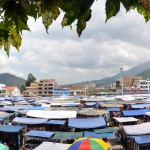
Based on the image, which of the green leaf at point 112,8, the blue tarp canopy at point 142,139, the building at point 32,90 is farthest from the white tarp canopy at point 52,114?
the building at point 32,90

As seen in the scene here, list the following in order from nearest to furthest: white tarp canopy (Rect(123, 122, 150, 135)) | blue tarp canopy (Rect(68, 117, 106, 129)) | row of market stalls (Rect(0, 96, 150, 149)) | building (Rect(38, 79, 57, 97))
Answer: white tarp canopy (Rect(123, 122, 150, 135)), row of market stalls (Rect(0, 96, 150, 149)), blue tarp canopy (Rect(68, 117, 106, 129)), building (Rect(38, 79, 57, 97))

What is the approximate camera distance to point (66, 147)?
8.42 m

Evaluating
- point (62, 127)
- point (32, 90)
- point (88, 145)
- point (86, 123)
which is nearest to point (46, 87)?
point (32, 90)

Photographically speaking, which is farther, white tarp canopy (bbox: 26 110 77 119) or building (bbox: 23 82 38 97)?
building (bbox: 23 82 38 97)

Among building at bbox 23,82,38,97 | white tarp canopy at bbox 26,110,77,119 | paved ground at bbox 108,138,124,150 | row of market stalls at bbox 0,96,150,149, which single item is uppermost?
building at bbox 23,82,38,97

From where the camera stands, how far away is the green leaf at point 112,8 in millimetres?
771

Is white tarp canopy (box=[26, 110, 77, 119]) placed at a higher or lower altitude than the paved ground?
higher

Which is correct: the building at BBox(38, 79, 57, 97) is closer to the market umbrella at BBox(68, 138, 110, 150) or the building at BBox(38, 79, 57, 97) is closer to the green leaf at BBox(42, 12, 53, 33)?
the market umbrella at BBox(68, 138, 110, 150)

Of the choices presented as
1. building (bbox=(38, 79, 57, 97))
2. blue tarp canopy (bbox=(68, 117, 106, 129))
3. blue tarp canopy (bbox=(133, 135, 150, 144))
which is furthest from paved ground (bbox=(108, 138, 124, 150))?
building (bbox=(38, 79, 57, 97))

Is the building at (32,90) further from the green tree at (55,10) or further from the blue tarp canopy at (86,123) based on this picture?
the green tree at (55,10)

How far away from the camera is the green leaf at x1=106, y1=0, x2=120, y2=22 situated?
2.53 ft

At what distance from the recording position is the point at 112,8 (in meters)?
0.81

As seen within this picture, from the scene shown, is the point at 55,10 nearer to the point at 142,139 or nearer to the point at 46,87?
the point at 142,139

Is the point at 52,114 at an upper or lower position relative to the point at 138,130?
upper
